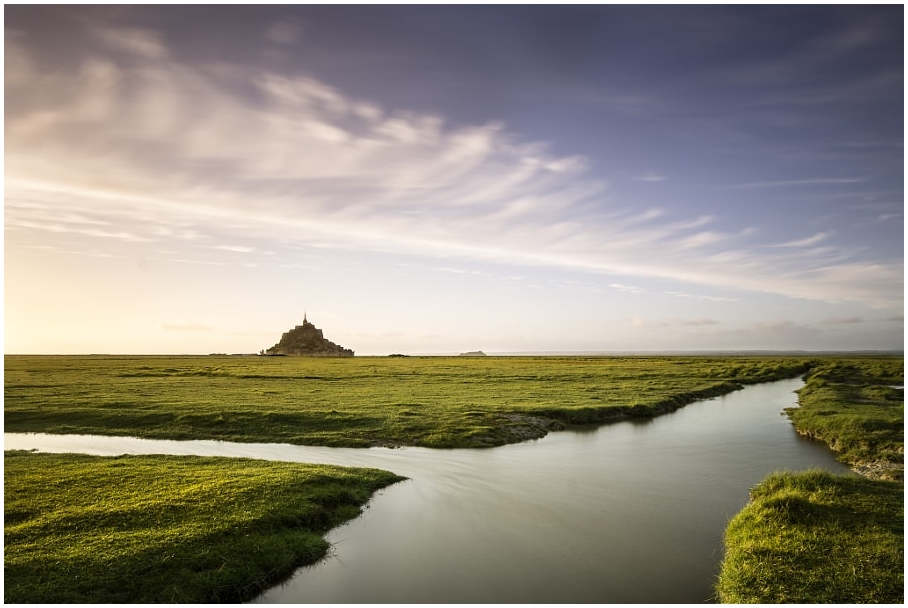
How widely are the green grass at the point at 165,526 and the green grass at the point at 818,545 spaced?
1184cm

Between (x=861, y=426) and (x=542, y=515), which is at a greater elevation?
(x=861, y=426)

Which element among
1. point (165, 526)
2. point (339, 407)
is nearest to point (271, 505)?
point (165, 526)

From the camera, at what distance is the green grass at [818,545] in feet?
41.0

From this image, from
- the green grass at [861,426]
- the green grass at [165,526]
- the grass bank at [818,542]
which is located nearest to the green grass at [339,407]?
the green grass at [165,526]

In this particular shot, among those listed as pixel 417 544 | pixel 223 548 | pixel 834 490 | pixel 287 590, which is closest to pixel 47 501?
pixel 223 548

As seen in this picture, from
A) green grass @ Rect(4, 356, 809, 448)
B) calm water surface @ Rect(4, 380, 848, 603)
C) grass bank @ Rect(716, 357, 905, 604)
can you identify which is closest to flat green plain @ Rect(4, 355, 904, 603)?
grass bank @ Rect(716, 357, 905, 604)

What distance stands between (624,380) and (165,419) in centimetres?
5264

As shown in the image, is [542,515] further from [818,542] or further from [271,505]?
[271,505]

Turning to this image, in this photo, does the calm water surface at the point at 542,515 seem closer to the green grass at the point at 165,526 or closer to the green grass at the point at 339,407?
the green grass at the point at 165,526

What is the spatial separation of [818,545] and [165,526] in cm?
1806

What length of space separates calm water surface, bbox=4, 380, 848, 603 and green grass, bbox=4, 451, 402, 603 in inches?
41.4

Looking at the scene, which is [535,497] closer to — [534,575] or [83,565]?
[534,575]

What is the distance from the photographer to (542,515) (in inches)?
776

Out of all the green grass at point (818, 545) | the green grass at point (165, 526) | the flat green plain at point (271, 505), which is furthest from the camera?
the flat green plain at point (271, 505)
